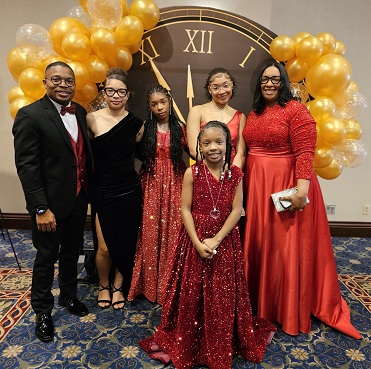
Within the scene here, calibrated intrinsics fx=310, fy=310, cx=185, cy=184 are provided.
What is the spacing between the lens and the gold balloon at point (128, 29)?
2.28 metres

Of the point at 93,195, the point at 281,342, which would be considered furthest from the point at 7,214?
the point at 281,342

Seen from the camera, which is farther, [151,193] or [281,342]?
[151,193]

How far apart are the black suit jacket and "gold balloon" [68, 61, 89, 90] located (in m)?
0.40

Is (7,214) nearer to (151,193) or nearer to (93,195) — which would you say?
(93,195)

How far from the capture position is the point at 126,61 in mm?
2434

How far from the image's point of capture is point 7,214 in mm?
3754

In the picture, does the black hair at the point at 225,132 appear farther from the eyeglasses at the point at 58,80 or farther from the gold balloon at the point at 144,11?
the gold balloon at the point at 144,11

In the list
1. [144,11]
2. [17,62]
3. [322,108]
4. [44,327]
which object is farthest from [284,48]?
[44,327]

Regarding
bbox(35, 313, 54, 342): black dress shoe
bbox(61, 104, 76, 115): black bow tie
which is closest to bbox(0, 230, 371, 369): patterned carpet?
bbox(35, 313, 54, 342): black dress shoe

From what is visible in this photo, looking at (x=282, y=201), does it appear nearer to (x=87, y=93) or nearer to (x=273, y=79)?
(x=273, y=79)

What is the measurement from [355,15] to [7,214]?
4.58 m

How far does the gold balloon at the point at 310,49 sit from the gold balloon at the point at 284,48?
76 mm

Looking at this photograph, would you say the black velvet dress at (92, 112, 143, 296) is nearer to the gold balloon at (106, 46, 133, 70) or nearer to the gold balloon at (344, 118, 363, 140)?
the gold balloon at (106, 46, 133, 70)

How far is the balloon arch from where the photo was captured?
2.18 metres
